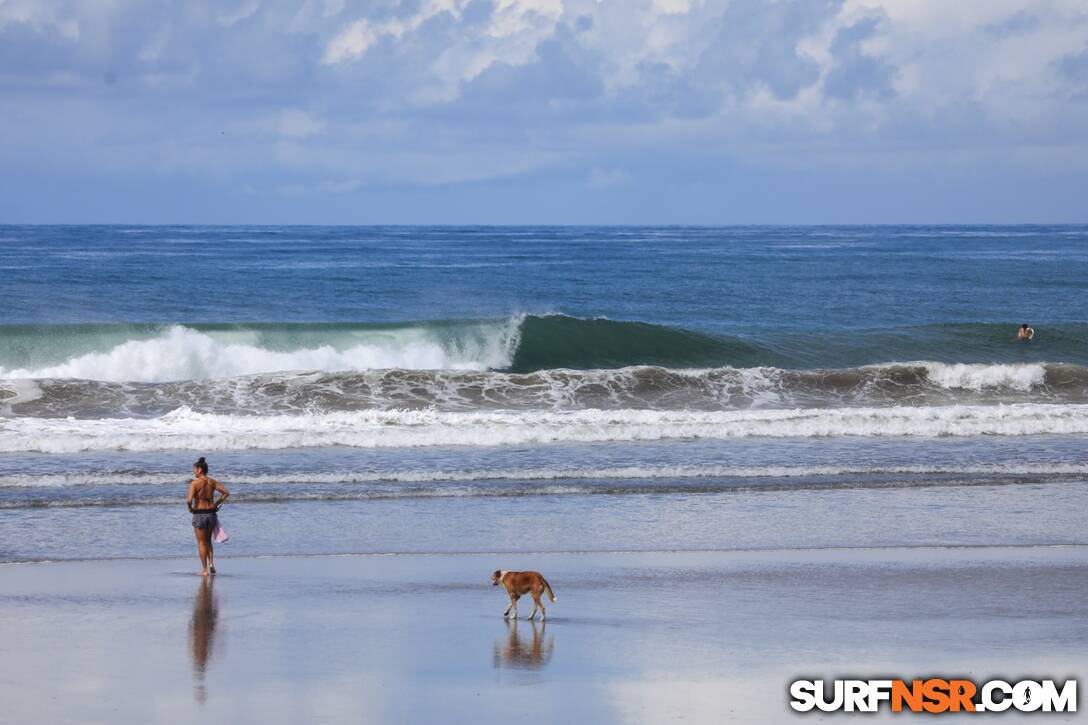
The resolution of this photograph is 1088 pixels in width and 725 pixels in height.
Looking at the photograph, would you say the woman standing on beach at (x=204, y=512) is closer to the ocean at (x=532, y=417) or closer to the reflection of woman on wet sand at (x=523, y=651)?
the ocean at (x=532, y=417)

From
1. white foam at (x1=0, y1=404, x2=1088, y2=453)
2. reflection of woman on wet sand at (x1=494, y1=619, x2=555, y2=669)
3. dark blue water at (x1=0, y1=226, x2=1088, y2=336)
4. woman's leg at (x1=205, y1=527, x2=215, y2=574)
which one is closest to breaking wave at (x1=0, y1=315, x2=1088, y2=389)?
dark blue water at (x1=0, y1=226, x2=1088, y2=336)

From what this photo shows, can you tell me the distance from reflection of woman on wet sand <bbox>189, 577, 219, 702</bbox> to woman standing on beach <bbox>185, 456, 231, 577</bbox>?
0.28 meters

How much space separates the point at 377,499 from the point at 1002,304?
1440 inches

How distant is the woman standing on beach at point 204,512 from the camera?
41.3ft

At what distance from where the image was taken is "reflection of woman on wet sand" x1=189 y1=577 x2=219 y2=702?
9.16 meters

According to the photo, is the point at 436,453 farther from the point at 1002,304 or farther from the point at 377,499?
the point at 1002,304

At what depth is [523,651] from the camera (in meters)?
9.80

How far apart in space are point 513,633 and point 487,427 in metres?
11.1

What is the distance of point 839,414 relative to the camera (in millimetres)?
22750

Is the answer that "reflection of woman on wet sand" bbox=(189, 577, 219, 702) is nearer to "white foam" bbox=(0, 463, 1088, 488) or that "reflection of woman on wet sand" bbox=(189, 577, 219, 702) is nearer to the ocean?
the ocean

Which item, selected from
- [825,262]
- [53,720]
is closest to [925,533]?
[53,720]

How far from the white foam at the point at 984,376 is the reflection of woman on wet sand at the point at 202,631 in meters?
20.2

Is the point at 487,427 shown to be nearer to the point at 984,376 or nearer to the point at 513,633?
the point at 513,633

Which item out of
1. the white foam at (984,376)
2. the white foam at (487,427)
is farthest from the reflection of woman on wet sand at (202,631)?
the white foam at (984,376)
